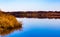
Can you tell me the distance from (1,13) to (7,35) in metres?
4.98

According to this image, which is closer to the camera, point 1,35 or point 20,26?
point 1,35

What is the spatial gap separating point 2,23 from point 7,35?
2.25m

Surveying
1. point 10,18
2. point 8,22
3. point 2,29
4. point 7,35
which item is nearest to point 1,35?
point 7,35

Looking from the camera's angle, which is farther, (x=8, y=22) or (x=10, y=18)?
(x=10, y=18)

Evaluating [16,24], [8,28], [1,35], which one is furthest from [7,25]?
[1,35]

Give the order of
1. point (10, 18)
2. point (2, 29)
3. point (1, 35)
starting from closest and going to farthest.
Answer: point (1, 35) < point (2, 29) < point (10, 18)

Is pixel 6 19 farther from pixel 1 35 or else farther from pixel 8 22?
pixel 1 35

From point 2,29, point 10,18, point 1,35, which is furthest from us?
point 10,18

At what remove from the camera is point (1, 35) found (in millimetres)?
15023

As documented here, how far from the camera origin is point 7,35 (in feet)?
50.3

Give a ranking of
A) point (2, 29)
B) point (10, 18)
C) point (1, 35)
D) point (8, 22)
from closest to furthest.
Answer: point (1, 35), point (2, 29), point (8, 22), point (10, 18)

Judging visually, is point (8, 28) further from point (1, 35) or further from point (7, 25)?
point (1, 35)

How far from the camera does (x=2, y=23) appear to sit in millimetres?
17453

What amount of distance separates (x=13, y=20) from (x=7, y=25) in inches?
58.0
